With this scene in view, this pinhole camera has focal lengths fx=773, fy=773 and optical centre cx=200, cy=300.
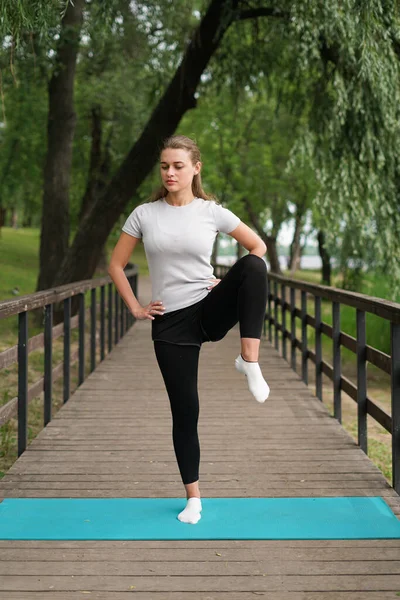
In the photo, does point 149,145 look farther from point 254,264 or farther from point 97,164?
point 97,164

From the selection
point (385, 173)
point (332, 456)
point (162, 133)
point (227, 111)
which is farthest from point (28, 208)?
point (332, 456)

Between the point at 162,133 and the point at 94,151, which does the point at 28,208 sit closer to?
the point at 94,151

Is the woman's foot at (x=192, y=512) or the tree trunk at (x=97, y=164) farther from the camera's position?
the tree trunk at (x=97, y=164)

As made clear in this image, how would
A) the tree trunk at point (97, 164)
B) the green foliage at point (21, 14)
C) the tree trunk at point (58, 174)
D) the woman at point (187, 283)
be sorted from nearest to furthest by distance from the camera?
the woman at point (187, 283) < the green foliage at point (21, 14) < the tree trunk at point (58, 174) < the tree trunk at point (97, 164)

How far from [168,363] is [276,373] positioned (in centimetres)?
545

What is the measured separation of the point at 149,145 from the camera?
1186cm

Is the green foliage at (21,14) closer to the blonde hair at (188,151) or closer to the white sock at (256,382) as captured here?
the blonde hair at (188,151)

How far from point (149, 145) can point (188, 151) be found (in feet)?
27.7

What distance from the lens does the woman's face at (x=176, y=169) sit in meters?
3.59

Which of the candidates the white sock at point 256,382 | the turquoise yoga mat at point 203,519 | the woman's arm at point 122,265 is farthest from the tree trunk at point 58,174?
the white sock at point 256,382

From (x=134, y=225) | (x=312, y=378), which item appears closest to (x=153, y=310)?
(x=134, y=225)

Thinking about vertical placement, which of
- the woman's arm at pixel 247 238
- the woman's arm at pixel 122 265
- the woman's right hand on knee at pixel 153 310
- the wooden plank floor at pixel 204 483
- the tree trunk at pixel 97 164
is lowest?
the wooden plank floor at pixel 204 483

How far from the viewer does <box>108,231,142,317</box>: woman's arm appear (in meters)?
3.73

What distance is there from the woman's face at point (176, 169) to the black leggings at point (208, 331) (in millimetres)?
465
